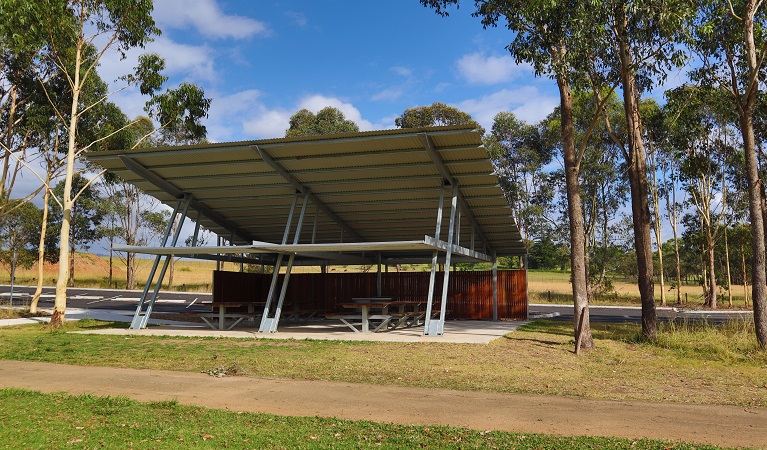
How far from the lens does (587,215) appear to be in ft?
124

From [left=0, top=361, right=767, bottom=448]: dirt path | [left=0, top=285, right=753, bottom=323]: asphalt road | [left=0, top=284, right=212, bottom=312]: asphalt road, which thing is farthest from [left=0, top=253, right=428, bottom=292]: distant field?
[left=0, top=361, right=767, bottom=448]: dirt path

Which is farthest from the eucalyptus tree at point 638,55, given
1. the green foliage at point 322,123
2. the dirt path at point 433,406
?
the green foliage at point 322,123

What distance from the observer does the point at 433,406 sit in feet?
22.0

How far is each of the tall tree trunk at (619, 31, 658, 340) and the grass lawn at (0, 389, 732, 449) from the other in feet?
31.1

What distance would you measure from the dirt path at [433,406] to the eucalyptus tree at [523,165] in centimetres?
3104

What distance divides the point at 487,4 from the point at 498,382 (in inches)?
397

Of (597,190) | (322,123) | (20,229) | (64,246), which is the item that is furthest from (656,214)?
(20,229)

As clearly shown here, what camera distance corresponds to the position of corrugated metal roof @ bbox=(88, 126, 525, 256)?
13320 mm

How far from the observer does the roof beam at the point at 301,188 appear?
14.0 metres

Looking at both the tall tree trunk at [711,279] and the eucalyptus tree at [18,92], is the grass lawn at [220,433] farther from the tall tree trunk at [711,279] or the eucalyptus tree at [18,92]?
the tall tree trunk at [711,279]

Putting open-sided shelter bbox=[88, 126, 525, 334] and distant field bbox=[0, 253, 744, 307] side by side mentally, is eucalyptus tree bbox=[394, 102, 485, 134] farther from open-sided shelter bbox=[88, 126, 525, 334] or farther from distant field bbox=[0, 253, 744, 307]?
open-sided shelter bbox=[88, 126, 525, 334]

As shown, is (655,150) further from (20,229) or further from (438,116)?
(20,229)

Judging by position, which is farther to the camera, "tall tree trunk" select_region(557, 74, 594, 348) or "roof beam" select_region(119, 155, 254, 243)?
"roof beam" select_region(119, 155, 254, 243)

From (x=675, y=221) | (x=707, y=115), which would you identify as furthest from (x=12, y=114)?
(x=675, y=221)
